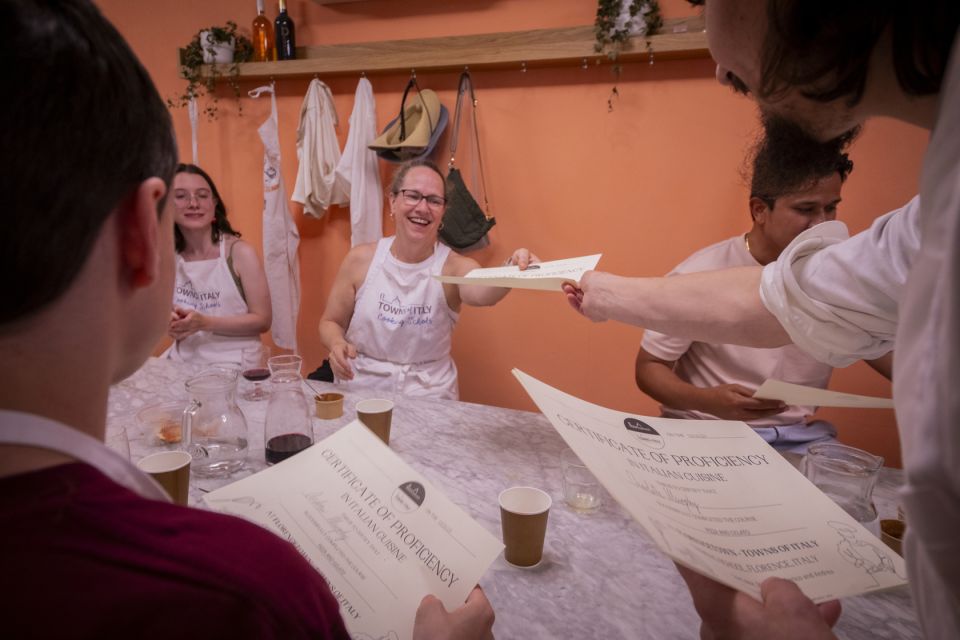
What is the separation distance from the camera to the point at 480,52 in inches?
100

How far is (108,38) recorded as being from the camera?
1.33ft

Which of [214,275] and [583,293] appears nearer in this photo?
[583,293]

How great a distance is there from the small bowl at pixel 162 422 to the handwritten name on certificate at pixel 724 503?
0.83m

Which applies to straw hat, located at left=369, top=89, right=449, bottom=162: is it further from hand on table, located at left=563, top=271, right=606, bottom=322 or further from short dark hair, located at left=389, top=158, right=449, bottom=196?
hand on table, located at left=563, top=271, right=606, bottom=322

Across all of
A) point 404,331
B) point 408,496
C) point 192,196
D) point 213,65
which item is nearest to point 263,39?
point 213,65

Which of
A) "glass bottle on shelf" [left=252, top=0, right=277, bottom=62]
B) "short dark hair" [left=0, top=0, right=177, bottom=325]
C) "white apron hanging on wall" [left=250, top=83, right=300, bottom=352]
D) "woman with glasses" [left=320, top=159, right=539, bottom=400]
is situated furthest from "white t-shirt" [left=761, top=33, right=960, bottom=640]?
"glass bottle on shelf" [left=252, top=0, right=277, bottom=62]

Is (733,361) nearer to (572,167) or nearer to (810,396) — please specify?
(810,396)

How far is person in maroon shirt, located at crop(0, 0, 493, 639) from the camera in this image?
12.6 inches

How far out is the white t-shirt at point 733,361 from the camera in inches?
66.9

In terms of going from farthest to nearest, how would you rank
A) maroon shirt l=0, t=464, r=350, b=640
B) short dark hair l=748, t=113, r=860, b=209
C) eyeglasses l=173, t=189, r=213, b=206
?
1. eyeglasses l=173, t=189, r=213, b=206
2. short dark hair l=748, t=113, r=860, b=209
3. maroon shirt l=0, t=464, r=350, b=640

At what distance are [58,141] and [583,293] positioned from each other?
109 cm

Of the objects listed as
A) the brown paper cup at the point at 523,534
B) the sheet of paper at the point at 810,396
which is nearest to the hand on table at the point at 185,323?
the brown paper cup at the point at 523,534

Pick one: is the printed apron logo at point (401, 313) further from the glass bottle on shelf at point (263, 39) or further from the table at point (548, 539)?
the glass bottle on shelf at point (263, 39)

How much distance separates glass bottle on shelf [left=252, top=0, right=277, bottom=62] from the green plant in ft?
0.28
